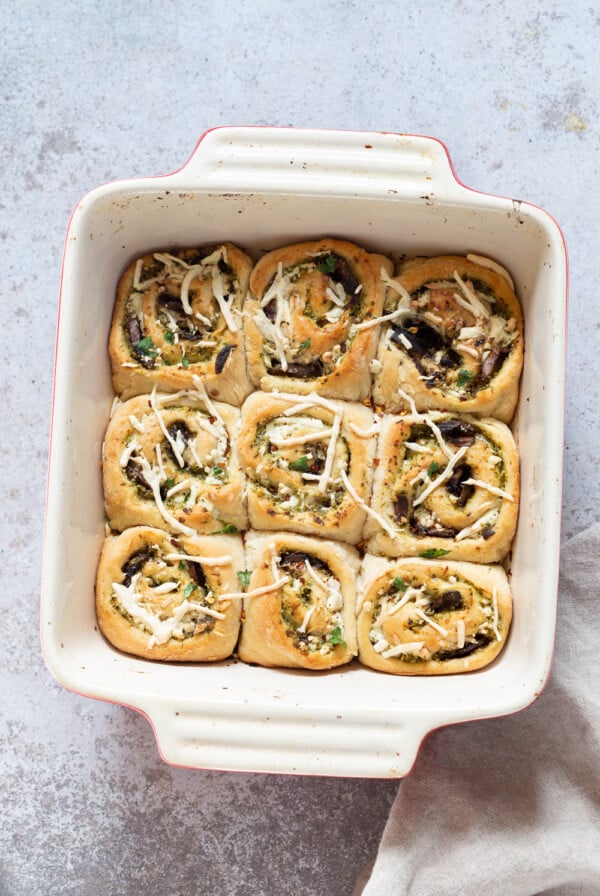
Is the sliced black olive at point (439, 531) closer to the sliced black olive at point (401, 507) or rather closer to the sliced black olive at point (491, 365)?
the sliced black olive at point (401, 507)

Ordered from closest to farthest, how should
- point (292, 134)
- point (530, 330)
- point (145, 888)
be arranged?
1. point (292, 134)
2. point (530, 330)
3. point (145, 888)

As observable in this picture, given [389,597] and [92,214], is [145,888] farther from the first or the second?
[92,214]

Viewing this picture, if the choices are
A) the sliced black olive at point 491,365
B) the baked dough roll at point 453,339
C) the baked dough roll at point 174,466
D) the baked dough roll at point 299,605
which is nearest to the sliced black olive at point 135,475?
the baked dough roll at point 174,466

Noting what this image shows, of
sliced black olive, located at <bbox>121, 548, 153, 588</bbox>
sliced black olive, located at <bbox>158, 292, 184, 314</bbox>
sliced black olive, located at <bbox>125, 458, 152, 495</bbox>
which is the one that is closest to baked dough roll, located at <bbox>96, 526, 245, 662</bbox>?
sliced black olive, located at <bbox>121, 548, 153, 588</bbox>

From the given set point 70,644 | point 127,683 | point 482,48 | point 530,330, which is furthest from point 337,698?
point 482,48

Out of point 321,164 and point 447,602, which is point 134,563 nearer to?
point 447,602

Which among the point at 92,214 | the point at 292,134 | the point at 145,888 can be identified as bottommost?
the point at 145,888

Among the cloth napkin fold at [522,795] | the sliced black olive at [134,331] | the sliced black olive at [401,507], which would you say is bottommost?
the cloth napkin fold at [522,795]
